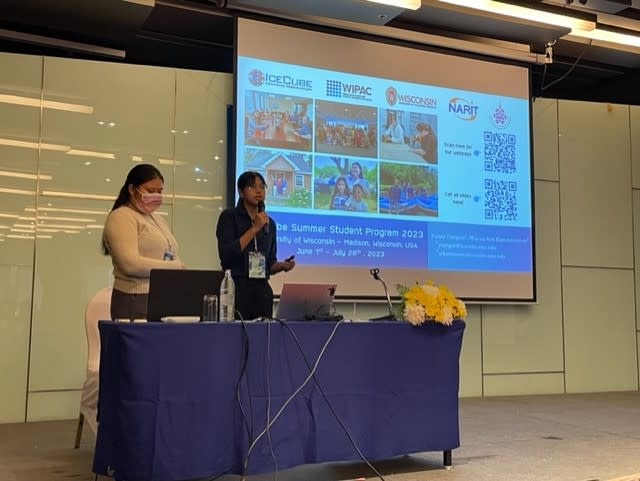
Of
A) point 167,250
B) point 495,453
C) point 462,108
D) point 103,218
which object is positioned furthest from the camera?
point 462,108

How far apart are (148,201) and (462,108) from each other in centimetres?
390

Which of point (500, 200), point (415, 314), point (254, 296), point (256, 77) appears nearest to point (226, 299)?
point (254, 296)

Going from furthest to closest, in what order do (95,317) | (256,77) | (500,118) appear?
(500,118), (256,77), (95,317)

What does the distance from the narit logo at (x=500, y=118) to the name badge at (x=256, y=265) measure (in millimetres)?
3758

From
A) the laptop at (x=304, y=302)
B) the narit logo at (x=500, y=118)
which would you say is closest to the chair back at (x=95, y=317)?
the laptop at (x=304, y=302)

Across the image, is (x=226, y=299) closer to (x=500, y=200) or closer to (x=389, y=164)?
(x=389, y=164)

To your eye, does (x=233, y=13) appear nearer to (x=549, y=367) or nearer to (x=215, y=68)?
(x=215, y=68)

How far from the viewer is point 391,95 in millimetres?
5887

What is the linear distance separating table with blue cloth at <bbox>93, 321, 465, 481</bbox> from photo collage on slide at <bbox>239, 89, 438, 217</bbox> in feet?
8.15

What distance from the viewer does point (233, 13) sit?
552 centimetres

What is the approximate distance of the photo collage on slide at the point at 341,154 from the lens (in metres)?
5.34

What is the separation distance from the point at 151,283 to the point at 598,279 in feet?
17.9

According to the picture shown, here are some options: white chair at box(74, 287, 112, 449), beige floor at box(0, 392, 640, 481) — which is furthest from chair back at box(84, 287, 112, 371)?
beige floor at box(0, 392, 640, 481)

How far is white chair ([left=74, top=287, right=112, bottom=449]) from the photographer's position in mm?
3449
